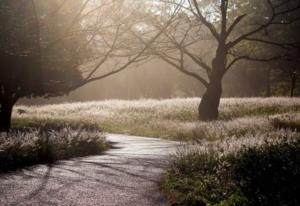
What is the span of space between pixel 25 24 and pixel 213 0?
16368mm

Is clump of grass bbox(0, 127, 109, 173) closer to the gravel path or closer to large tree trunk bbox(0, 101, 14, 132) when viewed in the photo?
the gravel path

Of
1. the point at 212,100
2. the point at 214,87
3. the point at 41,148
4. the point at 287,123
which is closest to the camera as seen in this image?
the point at 41,148

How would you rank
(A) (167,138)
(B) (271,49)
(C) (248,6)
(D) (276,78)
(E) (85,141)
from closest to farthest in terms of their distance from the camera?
(E) (85,141)
(A) (167,138)
(C) (248,6)
(B) (271,49)
(D) (276,78)

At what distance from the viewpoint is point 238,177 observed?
8445 mm

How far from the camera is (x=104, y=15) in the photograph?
1304 cm

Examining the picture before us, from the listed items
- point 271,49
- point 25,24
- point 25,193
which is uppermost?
point 271,49

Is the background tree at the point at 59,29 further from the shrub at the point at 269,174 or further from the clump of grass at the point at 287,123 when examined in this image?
the clump of grass at the point at 287,123

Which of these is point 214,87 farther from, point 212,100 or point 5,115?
point 5,115

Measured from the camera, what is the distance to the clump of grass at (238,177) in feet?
24.1

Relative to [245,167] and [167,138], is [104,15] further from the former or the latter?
[167,138]

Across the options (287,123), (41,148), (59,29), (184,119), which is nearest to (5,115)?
(59,29)

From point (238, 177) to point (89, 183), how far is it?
9.49 ft

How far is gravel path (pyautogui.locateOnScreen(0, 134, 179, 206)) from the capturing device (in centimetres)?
816

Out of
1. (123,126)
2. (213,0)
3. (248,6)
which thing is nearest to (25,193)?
(123,126)
